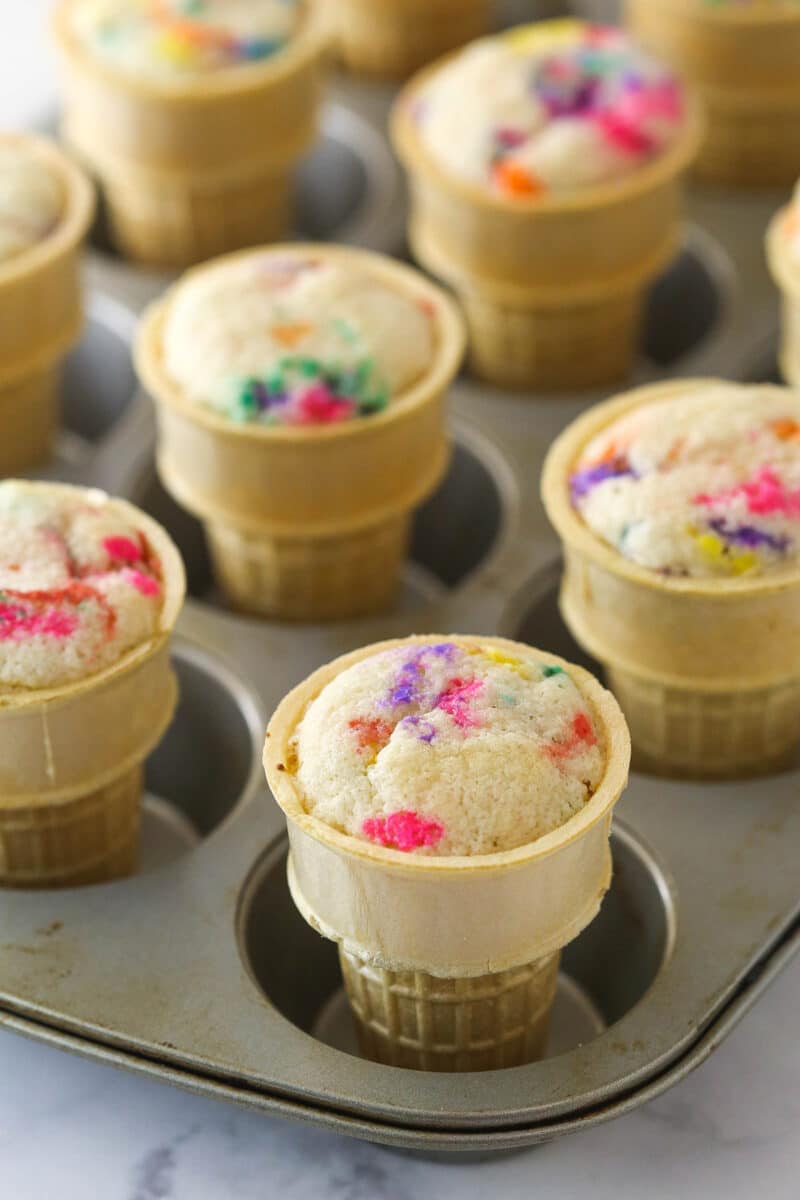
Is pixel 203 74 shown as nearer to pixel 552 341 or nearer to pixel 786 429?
pixel 552 341

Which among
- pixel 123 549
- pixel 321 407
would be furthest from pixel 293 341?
pixel 123 549

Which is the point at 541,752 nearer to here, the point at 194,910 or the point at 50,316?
the point at 194,910

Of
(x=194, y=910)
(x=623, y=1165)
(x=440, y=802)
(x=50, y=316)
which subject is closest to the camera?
(x=440, y=802)

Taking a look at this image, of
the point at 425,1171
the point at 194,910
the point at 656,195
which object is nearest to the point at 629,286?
the point at 656,195

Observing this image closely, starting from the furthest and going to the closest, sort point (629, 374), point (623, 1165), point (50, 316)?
point (629, 374) → point (50, 316) → point (623, 1165)

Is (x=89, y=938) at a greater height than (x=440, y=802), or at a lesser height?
lesser

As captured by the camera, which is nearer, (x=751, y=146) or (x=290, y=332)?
(x=290, y=332)

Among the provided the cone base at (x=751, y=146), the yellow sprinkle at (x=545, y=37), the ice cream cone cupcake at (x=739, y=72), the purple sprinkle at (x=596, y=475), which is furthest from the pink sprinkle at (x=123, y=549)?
the cone base at (x=751, y=146)
